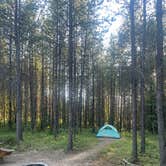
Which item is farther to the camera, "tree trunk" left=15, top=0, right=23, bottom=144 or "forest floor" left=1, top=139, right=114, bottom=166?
"tree trunk" left=15, top=0, right=23, bottom=144

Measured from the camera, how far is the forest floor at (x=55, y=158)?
13.5 meters

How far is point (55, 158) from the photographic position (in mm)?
14750

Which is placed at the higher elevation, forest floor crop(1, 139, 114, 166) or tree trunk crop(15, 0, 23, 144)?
tree trunk crop(15, 0, 23, 144)

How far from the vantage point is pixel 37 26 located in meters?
24.9

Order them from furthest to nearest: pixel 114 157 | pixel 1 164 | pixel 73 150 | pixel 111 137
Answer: pixel 111 137
pixel 73 150
pixel 114 157
pixel 1 164

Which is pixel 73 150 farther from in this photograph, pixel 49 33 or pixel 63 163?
pixel 49 33

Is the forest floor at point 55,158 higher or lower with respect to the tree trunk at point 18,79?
lower

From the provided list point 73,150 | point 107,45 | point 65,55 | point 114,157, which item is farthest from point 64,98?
point 114,157

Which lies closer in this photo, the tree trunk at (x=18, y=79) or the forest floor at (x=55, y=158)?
the forest floor at (x=55, y=158)

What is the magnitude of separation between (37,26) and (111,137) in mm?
10803

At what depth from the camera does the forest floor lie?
1347 centimetres

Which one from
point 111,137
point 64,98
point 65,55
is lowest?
point 111,137

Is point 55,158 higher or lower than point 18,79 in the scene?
lower

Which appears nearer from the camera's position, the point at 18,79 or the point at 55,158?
the point at 55,158
